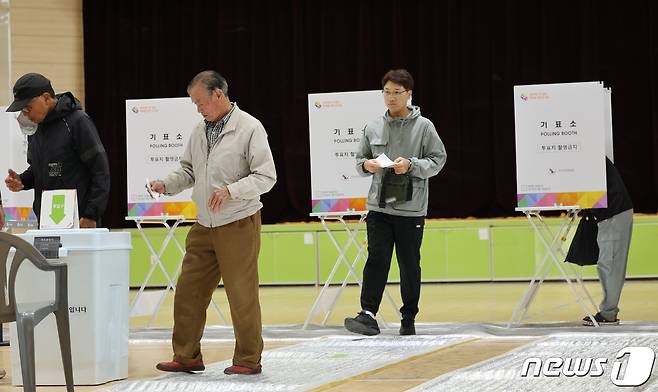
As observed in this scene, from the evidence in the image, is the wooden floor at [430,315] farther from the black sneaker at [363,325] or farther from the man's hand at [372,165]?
the man's hand at [372,165]

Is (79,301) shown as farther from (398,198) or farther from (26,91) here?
Answer: (398,198)

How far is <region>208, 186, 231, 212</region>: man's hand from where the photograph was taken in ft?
14.0

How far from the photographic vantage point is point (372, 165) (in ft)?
19.1

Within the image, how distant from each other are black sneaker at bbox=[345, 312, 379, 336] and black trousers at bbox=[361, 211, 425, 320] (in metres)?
0.06

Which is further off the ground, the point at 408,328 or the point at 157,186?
the point at 157,186

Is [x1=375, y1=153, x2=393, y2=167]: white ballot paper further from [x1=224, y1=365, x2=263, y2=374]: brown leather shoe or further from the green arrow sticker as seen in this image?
the green arrow sticker

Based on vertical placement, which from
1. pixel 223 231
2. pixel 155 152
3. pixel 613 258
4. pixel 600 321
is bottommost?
pixel 600 321

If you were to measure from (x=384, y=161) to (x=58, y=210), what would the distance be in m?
2.03

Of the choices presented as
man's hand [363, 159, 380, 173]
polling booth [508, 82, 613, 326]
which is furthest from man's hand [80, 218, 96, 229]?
polling booth [508, 82, 613, 326]

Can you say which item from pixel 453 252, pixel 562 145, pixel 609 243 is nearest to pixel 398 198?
pixel 562 145

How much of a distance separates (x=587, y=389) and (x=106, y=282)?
2.04m

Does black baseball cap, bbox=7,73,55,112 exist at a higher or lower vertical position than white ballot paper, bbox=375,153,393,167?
higher

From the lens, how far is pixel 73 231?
14.4 ft

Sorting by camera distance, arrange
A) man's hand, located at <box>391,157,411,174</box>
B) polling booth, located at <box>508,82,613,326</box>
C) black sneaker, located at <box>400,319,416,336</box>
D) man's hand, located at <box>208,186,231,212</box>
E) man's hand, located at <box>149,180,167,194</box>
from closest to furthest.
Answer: man's hand, located at <box>208,186,231,212</box>
man's hand, located at <box>149,180,167,194</box>
man's hand, located at <box>391,157,411,174</box>
black sneaker, located at <box>400,319,416,336</box>
polling booth, located at <box>508,82,613,326</box>
